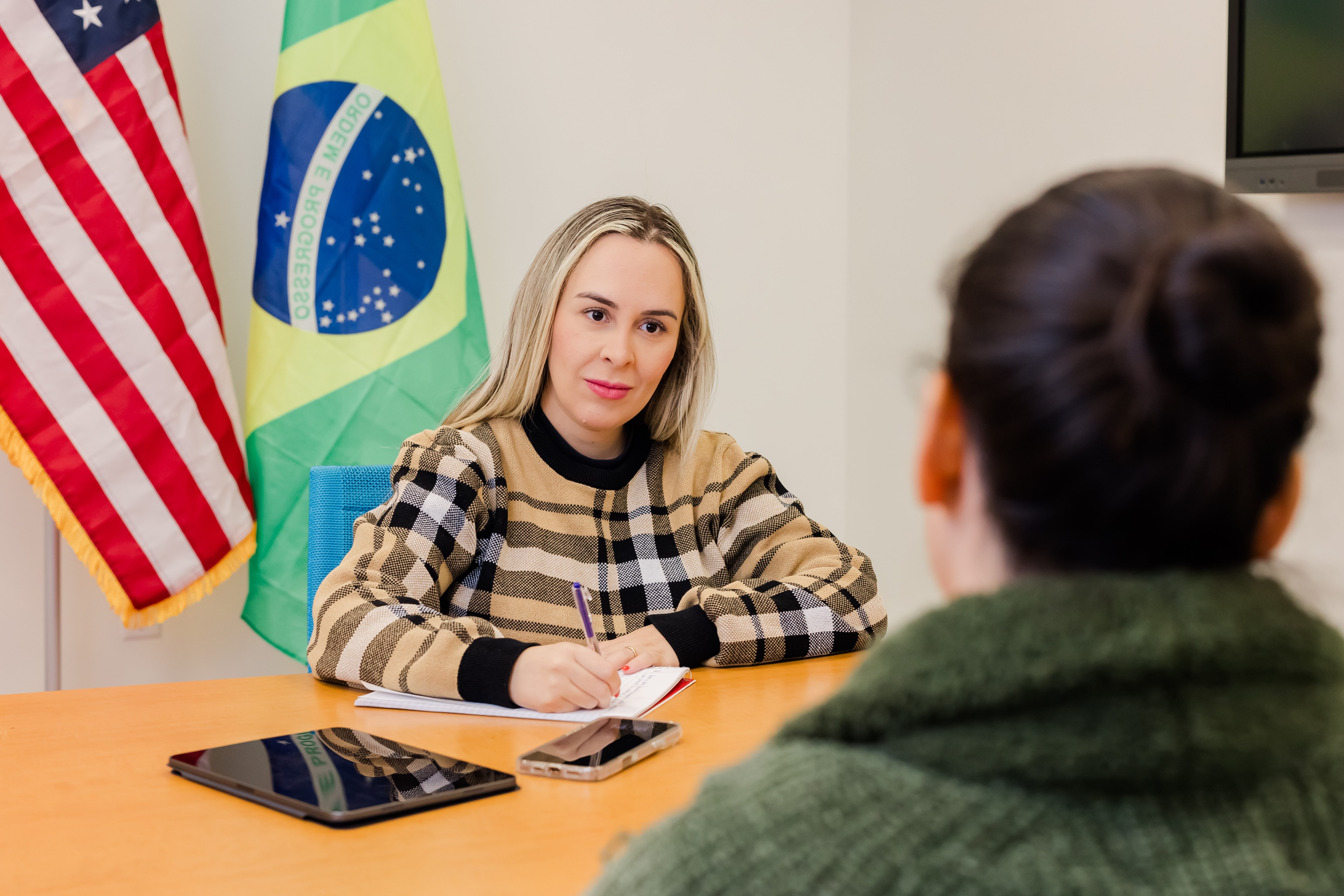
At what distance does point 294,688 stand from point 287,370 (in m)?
1.16

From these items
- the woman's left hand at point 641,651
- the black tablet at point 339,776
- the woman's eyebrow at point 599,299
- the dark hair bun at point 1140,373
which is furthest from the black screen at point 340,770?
the woman's eyebrow at point 599,299

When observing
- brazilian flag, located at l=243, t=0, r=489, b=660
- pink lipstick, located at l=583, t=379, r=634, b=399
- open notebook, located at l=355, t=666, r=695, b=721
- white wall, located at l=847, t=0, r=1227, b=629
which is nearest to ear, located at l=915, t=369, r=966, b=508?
open notebook, located at l=355, t=666, r=695, b=721

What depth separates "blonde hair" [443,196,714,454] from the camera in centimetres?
171

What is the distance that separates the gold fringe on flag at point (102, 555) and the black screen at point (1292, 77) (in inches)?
81.4

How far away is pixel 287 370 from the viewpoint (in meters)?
2.35

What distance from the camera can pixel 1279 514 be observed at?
1.53 feet

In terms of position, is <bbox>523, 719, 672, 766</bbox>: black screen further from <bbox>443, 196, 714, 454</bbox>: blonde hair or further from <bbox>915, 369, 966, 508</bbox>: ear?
<bbox>443, 196, 714, 454</bbox>: blonde hair

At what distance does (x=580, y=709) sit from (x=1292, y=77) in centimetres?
161

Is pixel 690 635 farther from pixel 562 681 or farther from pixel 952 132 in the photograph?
pixel 952 132

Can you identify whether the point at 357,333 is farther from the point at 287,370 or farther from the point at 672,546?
the point at 672,546

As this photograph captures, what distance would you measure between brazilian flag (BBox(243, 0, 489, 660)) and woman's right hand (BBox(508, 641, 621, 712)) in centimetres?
128

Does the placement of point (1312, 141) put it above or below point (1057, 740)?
above

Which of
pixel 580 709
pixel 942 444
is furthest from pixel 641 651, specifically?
pixel 942 444

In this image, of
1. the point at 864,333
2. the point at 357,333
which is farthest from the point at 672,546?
the point at 864,333
